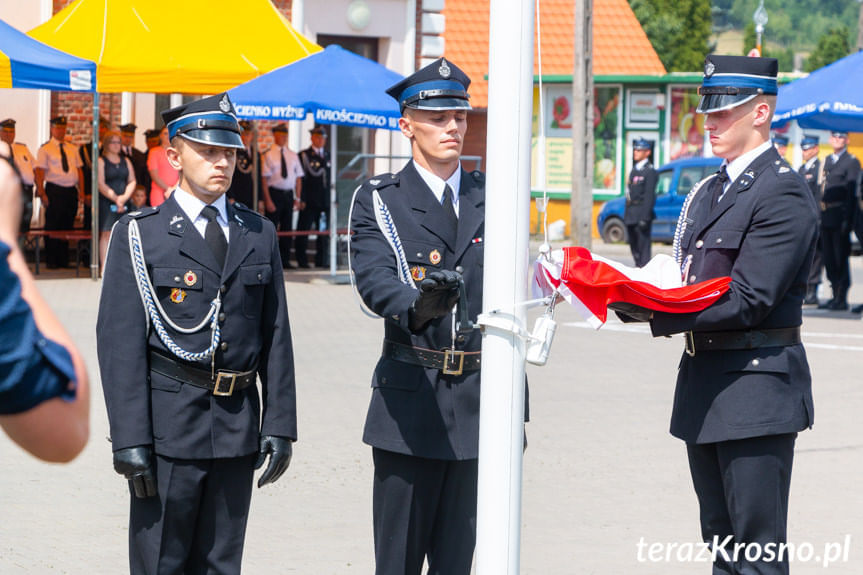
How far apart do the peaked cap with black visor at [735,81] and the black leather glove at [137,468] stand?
2.12m

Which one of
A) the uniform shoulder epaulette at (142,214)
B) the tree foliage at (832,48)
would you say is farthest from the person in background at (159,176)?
the tree foliage at (832,48)

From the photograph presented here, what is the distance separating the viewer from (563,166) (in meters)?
31.7

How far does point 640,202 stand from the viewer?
1975 cm

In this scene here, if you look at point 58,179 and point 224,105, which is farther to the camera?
point 58,179

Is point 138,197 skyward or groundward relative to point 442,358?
skyward

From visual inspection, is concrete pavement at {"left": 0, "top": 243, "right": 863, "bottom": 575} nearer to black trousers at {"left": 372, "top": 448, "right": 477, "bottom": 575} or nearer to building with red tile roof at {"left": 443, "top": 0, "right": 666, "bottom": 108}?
black trousers at {"left": 372, "top": 448, "right": 477, "bottom": 575}

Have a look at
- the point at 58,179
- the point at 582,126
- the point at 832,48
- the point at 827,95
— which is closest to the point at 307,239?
the point at 58,179

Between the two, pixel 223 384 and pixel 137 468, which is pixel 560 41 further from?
pixel 137 468

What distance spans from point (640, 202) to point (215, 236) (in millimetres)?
15857

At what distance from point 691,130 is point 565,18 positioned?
17.5 feet

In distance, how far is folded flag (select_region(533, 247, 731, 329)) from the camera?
391 centimetres

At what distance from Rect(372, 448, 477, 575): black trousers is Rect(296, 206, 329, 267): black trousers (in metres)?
15.9

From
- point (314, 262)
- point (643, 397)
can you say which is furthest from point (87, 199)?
point (643, 397)

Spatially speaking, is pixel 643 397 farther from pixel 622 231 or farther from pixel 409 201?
pixel 622 231
